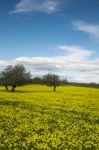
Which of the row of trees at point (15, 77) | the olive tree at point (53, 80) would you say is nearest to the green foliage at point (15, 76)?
the row of trees at point (15, 77)

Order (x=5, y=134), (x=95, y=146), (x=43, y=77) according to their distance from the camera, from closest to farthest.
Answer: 1. (x=95, y=146)
2. (x=5, y=134)
3. (x=43, y=77)

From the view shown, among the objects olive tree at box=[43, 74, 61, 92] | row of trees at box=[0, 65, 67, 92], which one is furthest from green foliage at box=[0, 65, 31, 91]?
olive tree at box=[43, 74, 61, 92]

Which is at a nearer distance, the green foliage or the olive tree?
the green foliage

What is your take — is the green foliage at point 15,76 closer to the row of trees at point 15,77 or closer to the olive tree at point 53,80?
the row of trees at point 15,77

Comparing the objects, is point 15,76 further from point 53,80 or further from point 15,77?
point 53,80

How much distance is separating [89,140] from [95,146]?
1928 mm

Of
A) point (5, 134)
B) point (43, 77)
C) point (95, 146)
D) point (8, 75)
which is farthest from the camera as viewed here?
point (43, 77)

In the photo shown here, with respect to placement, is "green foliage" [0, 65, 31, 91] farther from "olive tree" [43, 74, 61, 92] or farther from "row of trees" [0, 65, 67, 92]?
"olive tree" [43, 74, 61, 92]

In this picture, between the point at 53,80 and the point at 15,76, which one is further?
the point at 53,80

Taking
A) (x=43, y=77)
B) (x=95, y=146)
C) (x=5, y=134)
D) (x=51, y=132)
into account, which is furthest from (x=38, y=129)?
(x=43, y=77)

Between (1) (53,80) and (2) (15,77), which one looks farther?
(1) (53,80)

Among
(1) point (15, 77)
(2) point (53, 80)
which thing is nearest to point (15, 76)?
(1) point (15, 77)

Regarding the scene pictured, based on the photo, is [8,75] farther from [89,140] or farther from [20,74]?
[89,140]

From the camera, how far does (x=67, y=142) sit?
70.7ft
